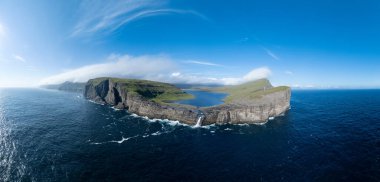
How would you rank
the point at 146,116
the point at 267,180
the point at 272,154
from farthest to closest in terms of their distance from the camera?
the point at 146,116 → the point at 272,154 → the point at 267,180

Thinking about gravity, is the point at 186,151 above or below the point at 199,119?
below

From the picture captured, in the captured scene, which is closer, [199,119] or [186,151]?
[186,151]

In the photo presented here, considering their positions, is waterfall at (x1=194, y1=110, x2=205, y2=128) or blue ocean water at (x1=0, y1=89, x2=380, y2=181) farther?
waterfall at (x1=194, y1=110, x2=205, y2=128)

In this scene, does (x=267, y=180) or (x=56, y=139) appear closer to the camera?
(x=267, y=180)

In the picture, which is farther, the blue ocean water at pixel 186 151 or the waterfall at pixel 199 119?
the waterfall at pixel 199 119

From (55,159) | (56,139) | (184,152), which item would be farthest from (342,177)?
(56,139)

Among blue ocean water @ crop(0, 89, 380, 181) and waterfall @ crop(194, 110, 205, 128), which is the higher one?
waterfall @ crop(194, 110, 205, 128)

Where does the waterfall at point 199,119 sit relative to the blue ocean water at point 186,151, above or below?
above

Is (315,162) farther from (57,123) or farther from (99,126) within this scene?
(57,123)
